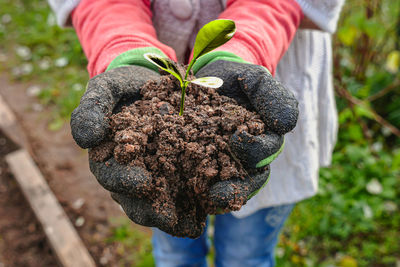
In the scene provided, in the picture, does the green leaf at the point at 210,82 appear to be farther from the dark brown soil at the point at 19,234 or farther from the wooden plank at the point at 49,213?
the dark brown soil at the point at 19,234

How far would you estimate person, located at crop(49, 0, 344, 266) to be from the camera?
3.50 ft

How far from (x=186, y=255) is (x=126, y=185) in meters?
0.93

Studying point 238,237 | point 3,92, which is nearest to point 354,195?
point 238,237

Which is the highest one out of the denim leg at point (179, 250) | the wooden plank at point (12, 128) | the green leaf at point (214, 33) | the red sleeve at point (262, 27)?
the green leaf at point (214, 33)

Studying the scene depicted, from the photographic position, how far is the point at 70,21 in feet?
4.69

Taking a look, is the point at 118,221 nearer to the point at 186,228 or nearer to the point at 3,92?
the point at 186,228

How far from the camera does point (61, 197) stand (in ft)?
8.00

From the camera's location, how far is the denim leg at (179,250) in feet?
5.22

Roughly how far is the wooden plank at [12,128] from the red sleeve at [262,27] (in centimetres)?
212

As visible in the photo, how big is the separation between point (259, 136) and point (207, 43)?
0.27m

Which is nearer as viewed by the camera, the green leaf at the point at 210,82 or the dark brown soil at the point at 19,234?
the green leaf at the point at 210,82

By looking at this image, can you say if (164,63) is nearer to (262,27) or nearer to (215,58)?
(215,58)

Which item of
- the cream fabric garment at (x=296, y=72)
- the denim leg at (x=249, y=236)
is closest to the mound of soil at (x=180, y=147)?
the cream fabric garment at (x=296, y=72)

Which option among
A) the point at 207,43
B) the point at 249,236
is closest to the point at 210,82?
the point at 207,43
